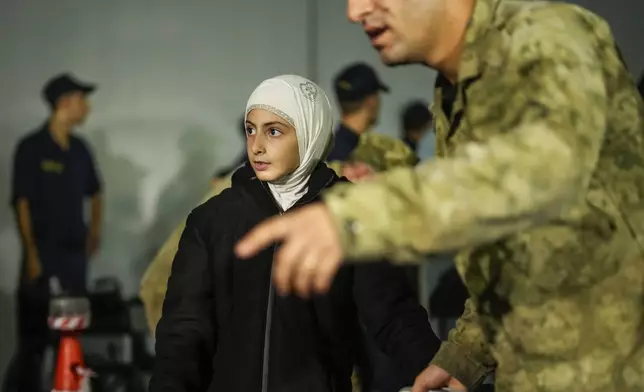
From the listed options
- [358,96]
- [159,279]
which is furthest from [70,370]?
[358,96]

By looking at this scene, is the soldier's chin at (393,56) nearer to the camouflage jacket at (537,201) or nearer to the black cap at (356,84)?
the camouflage jacket at (537,201)

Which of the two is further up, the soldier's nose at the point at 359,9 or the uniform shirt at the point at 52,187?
the soldier's nose at the point at 359,9

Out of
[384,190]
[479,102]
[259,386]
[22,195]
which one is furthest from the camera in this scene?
[22,195]

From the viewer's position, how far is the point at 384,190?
36.9 inches

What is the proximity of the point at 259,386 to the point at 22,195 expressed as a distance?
328 centimetres

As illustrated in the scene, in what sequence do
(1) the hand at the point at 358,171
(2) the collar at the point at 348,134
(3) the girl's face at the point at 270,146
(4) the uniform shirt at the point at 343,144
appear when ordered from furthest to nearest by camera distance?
1. (2) the collar at the point at 348,134
2. (4) the uniform shirt at the point at 343,144
3. (1) the hand at the point at 358,171
4. (3) the girl's face at the point at 270,146

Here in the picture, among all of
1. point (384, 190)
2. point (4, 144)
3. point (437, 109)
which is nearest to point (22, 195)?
point (4, 144)

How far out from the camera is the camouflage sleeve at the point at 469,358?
4.75 feet

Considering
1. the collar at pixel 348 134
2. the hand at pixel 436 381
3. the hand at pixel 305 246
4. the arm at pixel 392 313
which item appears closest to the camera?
the hand at pixel 305 246

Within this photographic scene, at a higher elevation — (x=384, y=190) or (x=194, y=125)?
(x=384, y=190)

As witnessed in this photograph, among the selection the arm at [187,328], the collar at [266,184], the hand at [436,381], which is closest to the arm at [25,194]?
the collar at [266,184]

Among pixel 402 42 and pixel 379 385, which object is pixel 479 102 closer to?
pixel 402 42

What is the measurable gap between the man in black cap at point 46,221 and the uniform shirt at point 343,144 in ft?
4.73

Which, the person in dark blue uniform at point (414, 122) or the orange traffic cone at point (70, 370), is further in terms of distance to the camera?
the person in dark blue uniform at point (414, 122)
